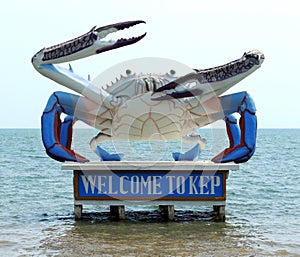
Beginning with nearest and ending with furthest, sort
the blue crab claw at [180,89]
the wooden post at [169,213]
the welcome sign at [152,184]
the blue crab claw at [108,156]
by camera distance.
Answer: the blue crab claw at [180,89] < the welcome sign at [152,184] < the blue crab claw at [108,156] < the wooden post at [169,213]

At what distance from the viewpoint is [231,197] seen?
17094 millimetres

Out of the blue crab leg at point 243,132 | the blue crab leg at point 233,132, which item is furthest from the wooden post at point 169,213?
the blue crab leg at point 233,132

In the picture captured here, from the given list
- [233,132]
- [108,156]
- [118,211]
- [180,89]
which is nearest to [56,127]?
[108,156]

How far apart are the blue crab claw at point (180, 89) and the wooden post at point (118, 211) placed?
2.00 metres

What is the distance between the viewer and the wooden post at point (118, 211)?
37.7 feet

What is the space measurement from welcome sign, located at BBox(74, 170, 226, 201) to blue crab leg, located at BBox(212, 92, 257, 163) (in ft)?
1.01

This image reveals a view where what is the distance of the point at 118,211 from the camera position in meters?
11.6

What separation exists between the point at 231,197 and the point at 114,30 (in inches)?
297

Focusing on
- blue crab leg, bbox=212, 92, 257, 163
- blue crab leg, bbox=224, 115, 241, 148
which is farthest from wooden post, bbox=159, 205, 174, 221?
blue crab leg, bbox=224, 115, 241, 148

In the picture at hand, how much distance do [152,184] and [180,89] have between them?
5.23 ft

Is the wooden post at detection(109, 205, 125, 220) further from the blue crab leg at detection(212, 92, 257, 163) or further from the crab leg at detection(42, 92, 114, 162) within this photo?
the blue crab leg at detection(212, 92, 257, 163)

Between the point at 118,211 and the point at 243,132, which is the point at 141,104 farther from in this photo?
the point at 118,211

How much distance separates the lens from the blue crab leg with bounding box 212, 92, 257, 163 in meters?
10.7

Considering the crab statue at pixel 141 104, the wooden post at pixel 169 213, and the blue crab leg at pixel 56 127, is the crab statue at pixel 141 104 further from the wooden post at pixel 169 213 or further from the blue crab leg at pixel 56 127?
the wooden post at pixel 169 213
